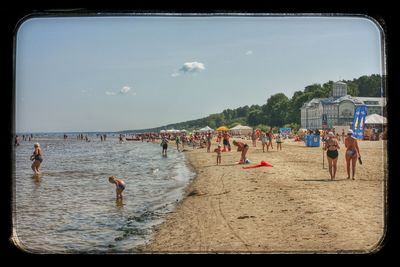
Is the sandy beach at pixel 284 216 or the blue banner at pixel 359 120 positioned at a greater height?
the blue banner at pixel 359 120

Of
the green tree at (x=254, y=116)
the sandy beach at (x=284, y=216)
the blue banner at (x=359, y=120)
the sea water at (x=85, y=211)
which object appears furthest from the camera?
the green tree at (x=254, y=116)

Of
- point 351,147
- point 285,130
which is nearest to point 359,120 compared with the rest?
point 351,147

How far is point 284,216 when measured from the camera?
5.37m

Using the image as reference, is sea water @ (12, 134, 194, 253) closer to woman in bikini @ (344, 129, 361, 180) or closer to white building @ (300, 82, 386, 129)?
woman in bikini @ (344, 129, 361, 180)

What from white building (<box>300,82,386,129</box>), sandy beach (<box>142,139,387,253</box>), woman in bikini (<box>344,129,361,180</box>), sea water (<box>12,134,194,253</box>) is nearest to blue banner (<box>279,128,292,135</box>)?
white building (<box>300,82,386,129</box>)

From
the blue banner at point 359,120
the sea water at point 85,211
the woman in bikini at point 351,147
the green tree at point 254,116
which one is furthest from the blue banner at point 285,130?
the woman in bikini at point 351,147

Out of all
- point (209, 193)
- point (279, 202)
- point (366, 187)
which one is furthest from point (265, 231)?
point (209, 193)

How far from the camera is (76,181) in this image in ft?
39.5

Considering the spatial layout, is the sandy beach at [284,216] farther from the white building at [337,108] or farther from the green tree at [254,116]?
the white building at [337,108]

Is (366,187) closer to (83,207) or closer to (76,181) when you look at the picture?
(83,207)

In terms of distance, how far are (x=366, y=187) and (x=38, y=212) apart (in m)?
6.22

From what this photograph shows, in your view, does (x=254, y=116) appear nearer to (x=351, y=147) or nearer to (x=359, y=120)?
(x=359, y=120)

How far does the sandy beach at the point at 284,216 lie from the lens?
287 centimetres

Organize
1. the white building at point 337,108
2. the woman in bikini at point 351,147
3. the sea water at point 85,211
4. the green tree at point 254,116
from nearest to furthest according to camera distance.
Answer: the sea water at point 85,211
the woman in bikini at point 351,147
the green tree at point 254,116
the white building at point 337,108
